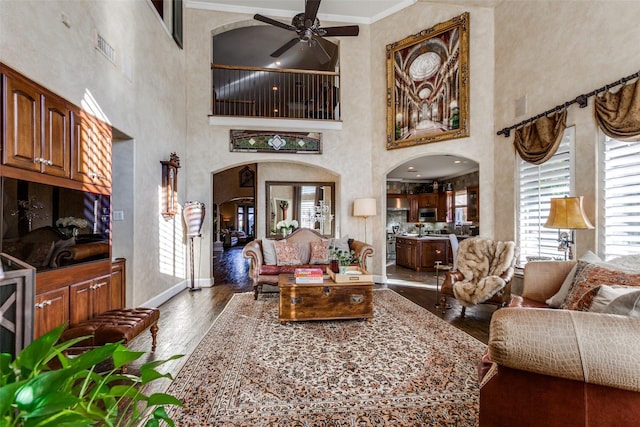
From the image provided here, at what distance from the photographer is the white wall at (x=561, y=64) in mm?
2969

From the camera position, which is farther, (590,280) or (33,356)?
(590,280)

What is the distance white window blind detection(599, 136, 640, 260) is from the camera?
280 cm

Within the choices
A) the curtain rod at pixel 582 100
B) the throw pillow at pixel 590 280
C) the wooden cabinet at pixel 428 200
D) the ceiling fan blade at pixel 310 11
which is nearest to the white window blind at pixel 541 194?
the curtain rod at pixel 582 100

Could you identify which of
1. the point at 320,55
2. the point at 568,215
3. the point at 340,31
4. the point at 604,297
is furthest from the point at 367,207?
the point at 320,55

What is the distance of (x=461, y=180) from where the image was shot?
30.6 ft

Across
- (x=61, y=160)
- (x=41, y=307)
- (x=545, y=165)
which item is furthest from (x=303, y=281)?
(x=545, y=165)

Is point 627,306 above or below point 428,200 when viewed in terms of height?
below

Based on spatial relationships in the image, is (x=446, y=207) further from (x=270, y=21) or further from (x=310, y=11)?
(x=270, y=21)

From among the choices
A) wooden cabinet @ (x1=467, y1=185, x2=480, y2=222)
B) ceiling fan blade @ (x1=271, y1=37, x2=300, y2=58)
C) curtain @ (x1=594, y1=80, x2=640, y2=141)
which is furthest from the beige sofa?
wooden cabinet @ (x1=467, y1=185, x2=480, y2=222)

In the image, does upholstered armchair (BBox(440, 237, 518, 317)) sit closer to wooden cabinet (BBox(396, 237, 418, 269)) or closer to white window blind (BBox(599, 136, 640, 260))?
white window blind (BBox(599, 136, 640, 260))

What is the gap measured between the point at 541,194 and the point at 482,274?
4.23 feet

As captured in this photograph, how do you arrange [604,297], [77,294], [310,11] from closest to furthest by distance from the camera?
1. [604,297]
2. [77,294]
3. [310,11]

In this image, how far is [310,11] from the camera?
4.39m

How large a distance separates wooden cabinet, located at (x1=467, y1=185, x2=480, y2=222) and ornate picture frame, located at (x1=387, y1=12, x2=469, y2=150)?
393 centimetres
